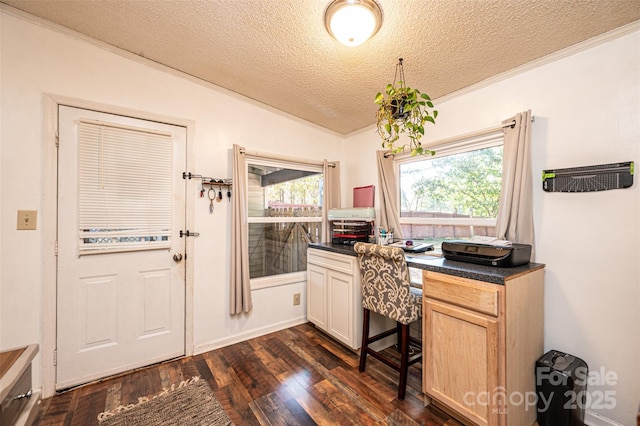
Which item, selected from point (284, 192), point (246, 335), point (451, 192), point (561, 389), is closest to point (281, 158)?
point (284, 192)

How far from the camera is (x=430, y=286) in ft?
5.49

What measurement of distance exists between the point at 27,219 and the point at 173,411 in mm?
1599

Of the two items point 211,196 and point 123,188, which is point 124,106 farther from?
point 211,196

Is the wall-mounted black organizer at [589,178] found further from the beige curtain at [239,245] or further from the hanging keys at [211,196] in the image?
the hanging keys at [211,196]

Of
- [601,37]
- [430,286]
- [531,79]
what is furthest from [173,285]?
[601,37]

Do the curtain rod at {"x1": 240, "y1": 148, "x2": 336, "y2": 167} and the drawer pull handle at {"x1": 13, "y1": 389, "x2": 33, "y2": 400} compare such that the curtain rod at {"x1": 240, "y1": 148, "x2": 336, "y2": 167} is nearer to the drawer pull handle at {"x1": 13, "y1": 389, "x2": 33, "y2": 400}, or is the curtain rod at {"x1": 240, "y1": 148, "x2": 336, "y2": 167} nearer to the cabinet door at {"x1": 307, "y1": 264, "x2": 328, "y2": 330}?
the cabinet door at {"x1": 307, "y1": 264, "x2": 328, "y2": 330}

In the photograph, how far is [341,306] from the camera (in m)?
2.40

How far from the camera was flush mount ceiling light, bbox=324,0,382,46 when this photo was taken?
1.42 metres

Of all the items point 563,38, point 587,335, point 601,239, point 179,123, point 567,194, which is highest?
point 563,38

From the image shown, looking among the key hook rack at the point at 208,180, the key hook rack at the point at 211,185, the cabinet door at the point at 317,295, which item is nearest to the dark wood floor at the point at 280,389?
the cabinet door at the point at 317,295

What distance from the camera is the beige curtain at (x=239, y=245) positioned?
2.49 meters

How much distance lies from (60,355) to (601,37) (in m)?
4.05

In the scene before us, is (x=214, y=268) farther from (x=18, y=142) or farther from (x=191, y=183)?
(x=18, y=142)

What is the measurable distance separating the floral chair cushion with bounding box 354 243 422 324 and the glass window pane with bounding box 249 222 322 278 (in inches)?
45.7
